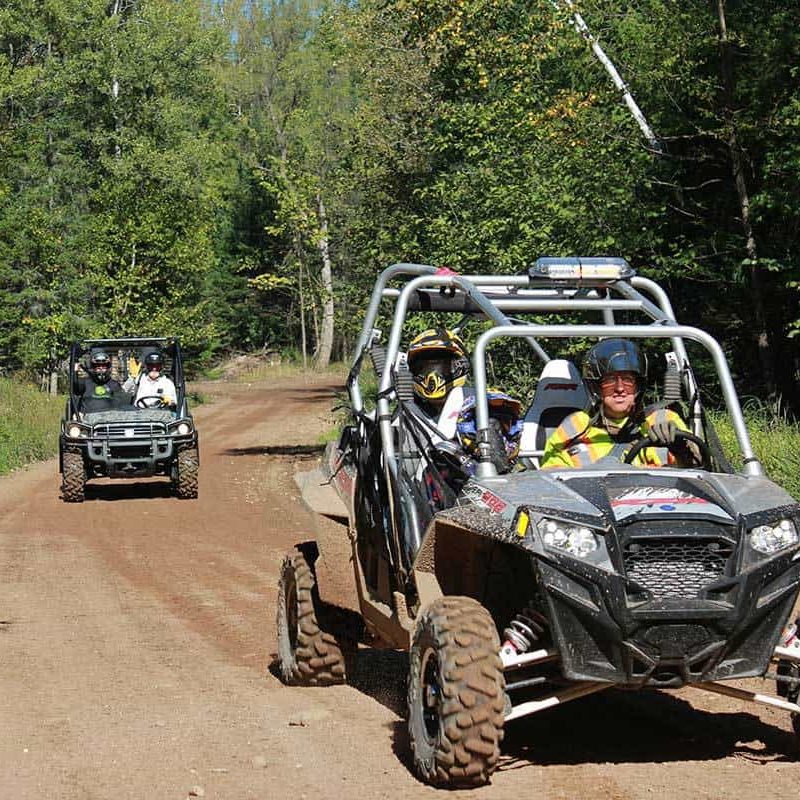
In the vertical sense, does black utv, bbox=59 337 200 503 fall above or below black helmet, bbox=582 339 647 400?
below

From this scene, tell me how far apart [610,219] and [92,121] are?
32.4m

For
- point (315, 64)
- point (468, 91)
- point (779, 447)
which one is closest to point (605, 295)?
point (779, 447)

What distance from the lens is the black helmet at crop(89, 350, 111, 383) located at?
20.4 m

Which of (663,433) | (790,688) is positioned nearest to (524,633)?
(790,688)

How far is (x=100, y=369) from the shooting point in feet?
67.3

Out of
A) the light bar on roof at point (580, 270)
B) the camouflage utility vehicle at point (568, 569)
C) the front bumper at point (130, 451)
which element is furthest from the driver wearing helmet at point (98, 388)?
the light bar on roof at point (580, 270)

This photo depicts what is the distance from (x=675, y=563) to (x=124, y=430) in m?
15.2

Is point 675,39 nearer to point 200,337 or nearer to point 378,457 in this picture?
point 378,457

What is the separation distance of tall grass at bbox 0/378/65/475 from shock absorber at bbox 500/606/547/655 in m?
20.0

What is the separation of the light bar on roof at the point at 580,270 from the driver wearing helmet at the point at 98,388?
560 inches

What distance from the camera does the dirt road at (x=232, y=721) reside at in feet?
18.5

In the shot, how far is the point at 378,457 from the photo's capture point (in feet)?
23.5

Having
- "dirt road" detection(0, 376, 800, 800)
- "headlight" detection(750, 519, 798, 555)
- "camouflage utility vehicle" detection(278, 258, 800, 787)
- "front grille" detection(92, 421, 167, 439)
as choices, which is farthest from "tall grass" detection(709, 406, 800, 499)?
"front grille" detection(92, 421, 167, 439)

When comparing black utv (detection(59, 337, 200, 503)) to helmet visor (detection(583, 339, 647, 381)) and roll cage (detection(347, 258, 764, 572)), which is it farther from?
helmet visor (detection(583, 339, 647, 381))
